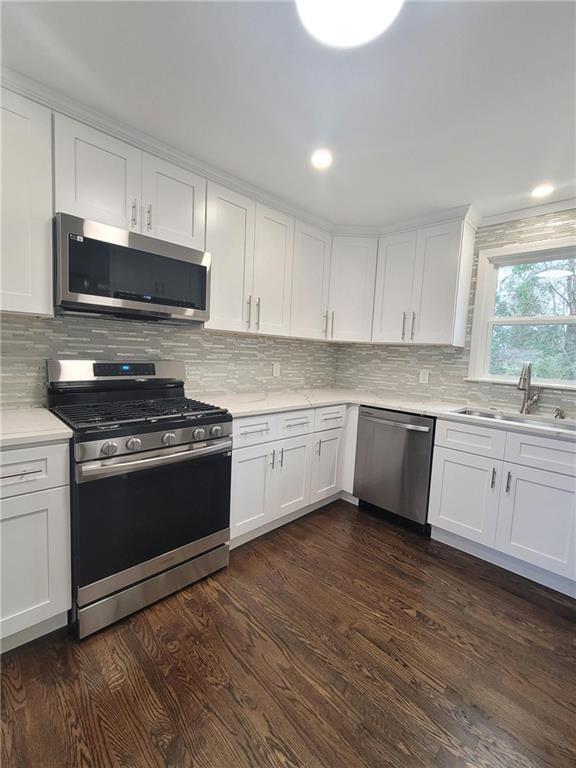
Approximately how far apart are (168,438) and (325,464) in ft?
4.77

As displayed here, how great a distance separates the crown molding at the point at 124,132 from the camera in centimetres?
150

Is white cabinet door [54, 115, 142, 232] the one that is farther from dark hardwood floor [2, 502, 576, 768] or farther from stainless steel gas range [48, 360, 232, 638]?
dark hardwood floor [2, 502, 576, 768]

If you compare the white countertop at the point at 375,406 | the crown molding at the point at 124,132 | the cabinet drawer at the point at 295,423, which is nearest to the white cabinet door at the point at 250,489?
the cabinet drawer at the point at 295,423

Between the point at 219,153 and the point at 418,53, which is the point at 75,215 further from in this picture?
the point at 418,53

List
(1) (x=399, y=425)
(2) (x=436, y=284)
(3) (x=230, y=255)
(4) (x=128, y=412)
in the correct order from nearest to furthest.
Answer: (4) (x=128, y=412), (3) (x=230, y=255), (1) (x=399, y=425), (2) (x=436, y=284)

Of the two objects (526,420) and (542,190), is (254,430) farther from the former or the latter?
(542,190)

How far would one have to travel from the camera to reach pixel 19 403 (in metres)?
1.78

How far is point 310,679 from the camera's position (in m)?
1.39

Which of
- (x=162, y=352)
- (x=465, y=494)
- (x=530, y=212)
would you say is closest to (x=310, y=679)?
(x=465, y=494)

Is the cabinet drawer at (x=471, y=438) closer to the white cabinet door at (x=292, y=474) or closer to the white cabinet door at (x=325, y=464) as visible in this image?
the white cabinet door at (x=325, y=464)

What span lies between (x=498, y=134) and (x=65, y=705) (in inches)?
120

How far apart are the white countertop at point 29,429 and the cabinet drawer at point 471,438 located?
2200mm

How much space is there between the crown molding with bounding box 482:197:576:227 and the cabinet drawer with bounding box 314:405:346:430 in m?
1.84

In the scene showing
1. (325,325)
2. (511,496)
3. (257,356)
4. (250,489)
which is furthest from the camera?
(325,325)
